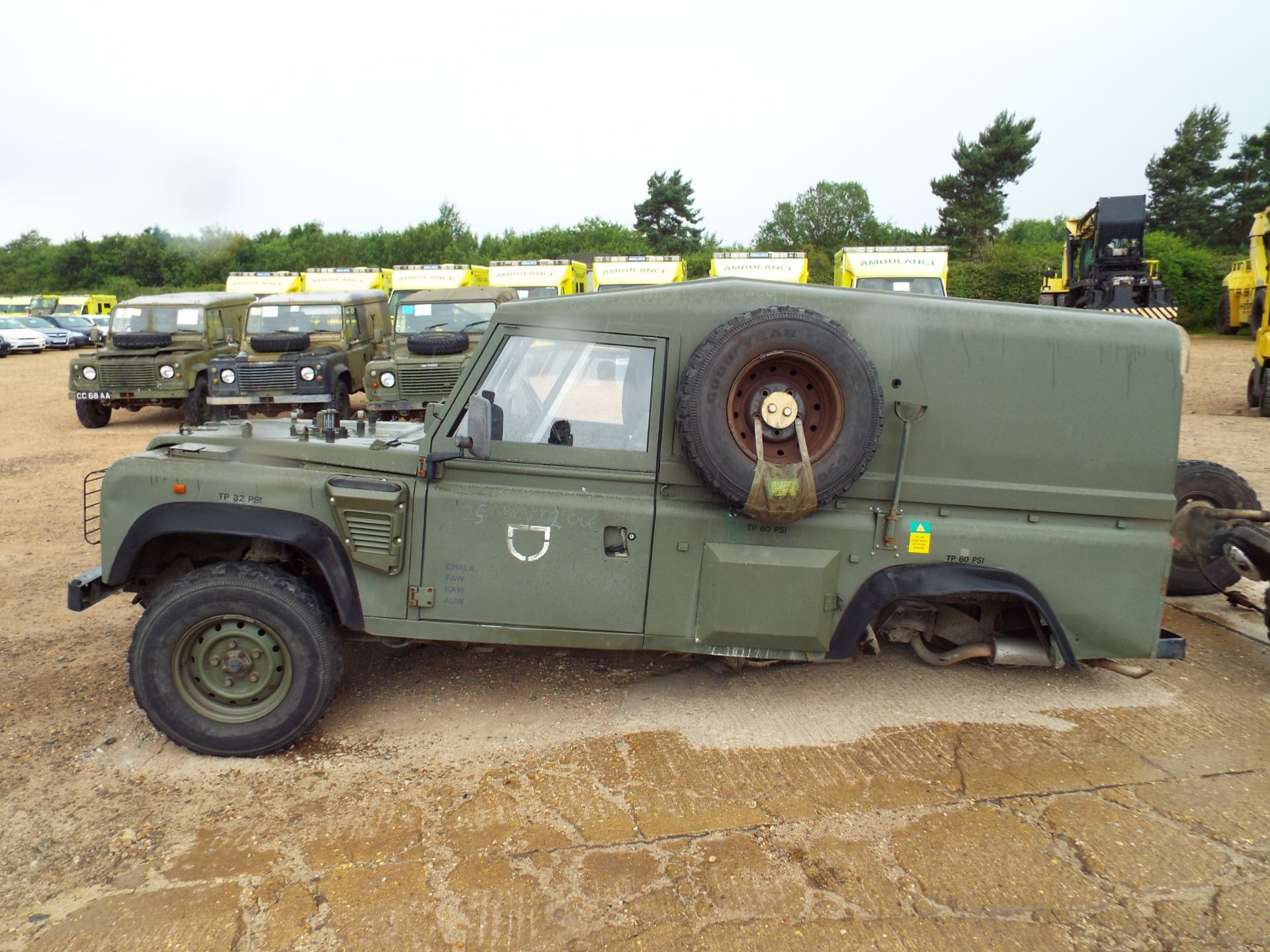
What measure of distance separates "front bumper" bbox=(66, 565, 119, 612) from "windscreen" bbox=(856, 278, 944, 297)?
11426 millimetres

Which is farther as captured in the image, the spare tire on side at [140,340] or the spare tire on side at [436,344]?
the spare tire on side at [140,340]

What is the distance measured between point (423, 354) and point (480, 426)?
8.18 meters

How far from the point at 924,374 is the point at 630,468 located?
1.37m

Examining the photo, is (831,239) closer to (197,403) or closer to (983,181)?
(983,181)

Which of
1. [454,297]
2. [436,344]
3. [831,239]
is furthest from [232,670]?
[831,239]

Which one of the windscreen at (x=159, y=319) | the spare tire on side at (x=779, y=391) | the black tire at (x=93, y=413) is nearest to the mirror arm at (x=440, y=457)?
the spare tire on side at (x=779, y=391)

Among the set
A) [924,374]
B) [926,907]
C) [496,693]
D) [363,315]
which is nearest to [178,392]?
[363,315]

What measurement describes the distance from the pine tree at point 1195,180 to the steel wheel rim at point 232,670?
152 ft

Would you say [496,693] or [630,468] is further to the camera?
[496,693]

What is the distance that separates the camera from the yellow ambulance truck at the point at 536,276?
15969mm

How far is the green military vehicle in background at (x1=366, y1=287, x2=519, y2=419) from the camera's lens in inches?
456

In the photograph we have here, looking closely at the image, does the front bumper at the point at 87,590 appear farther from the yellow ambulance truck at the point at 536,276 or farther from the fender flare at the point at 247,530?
the yellow ambulance truck at the point at 536,276

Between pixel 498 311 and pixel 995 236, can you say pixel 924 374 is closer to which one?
pixel 498 311

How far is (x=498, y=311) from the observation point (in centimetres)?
410
